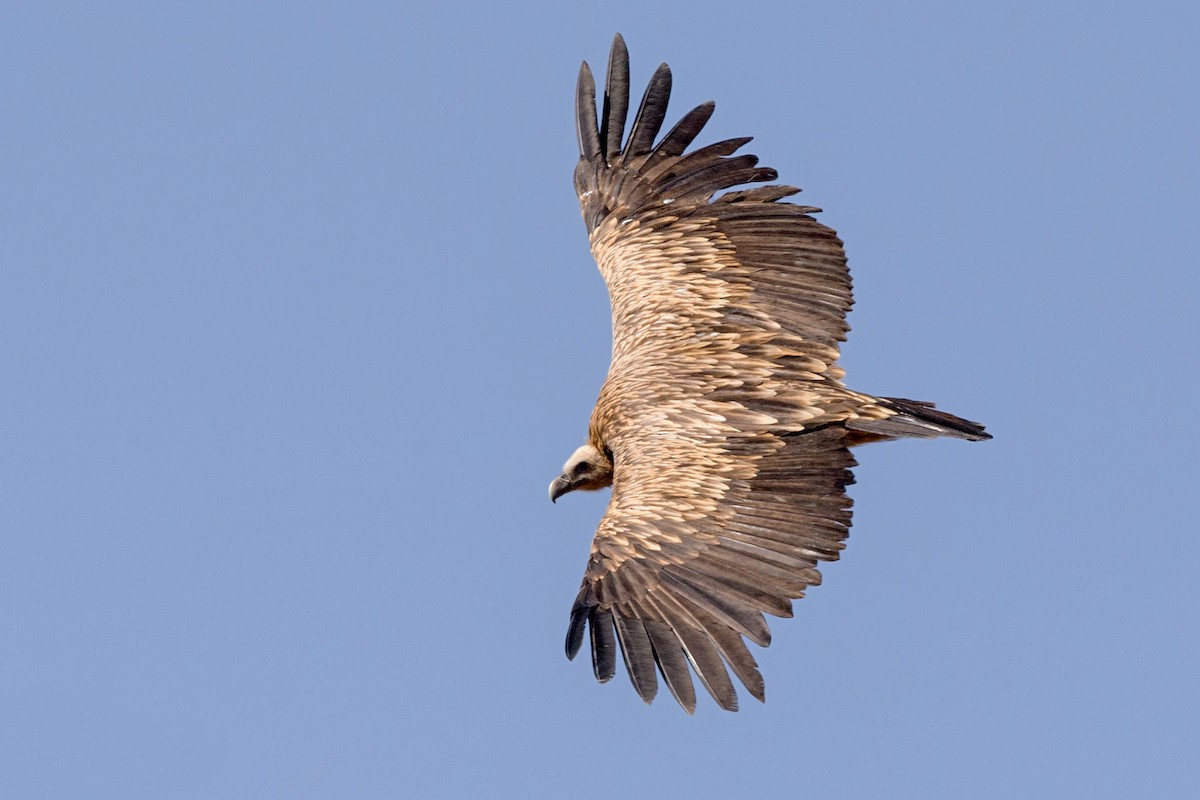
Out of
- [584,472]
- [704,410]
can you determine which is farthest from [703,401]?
[584,472]

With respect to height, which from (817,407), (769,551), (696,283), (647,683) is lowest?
(647,683)

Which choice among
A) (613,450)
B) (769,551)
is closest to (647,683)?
(769,551)

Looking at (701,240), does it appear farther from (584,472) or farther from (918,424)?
(918,424)

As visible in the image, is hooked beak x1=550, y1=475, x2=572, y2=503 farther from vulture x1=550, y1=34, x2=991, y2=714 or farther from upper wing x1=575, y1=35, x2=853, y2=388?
upper wing x1=575, y1=35, x2=853, y2=388

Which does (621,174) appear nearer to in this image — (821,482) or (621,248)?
(621,248)

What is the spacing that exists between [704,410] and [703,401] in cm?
14

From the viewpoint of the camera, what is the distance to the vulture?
10.8 meters

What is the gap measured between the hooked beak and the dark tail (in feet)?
8.77

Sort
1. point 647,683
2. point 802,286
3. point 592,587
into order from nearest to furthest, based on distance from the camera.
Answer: point 647,683, point 592,587, point 802,286

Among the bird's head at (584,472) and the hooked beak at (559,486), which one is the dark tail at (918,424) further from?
the hooked beak at (559,486)

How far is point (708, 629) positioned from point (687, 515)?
986 millimetres

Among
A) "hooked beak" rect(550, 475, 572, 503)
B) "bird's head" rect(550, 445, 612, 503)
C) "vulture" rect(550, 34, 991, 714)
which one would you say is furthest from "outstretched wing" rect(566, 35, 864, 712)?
"hooked beak" rect(550, 475, 572, 503)

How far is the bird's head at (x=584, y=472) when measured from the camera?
13.8 m

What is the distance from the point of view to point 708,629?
10.6m
